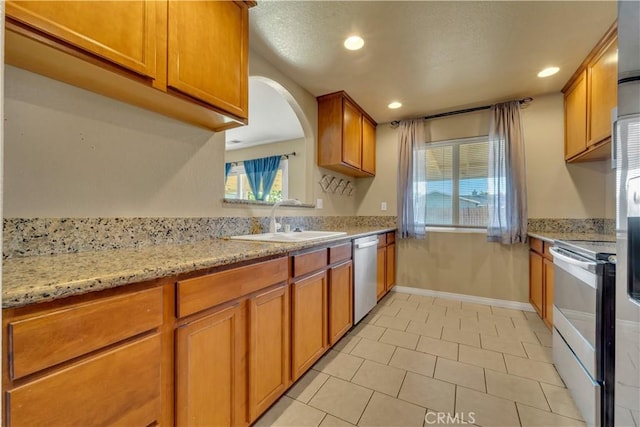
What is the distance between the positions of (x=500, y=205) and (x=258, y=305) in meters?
2.81

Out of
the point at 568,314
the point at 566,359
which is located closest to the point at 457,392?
the point at 566,359

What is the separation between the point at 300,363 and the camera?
1.62 metres

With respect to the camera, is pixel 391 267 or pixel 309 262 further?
pixel 391 267

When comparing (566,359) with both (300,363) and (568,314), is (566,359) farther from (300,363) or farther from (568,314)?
(300,363)

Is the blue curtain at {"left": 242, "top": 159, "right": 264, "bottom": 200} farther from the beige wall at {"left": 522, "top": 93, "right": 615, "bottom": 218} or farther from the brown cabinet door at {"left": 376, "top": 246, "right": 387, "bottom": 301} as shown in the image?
the beige wall at {"left": 522, "top": 93, "right": 615, "bottom": 218}

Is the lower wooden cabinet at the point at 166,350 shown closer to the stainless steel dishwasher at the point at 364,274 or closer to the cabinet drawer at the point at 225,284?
the cabinet drawer at the point at 225,284

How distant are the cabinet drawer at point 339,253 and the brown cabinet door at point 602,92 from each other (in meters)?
2.05

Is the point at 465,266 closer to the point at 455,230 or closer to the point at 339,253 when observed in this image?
the point at 455,230

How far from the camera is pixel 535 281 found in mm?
2650

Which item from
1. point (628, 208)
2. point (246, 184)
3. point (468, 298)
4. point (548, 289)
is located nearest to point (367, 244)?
point (548, 289)

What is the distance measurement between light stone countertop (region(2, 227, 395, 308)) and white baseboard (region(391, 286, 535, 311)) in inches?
107

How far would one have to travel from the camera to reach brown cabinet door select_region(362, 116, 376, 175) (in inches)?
133

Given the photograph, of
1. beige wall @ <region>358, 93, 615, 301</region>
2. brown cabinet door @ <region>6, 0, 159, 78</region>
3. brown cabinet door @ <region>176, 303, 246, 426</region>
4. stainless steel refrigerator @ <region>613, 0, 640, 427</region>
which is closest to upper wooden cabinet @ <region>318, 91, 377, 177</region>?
beige wall @ <region>358, 93, 615, 301</region>

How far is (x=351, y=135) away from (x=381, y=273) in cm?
158
